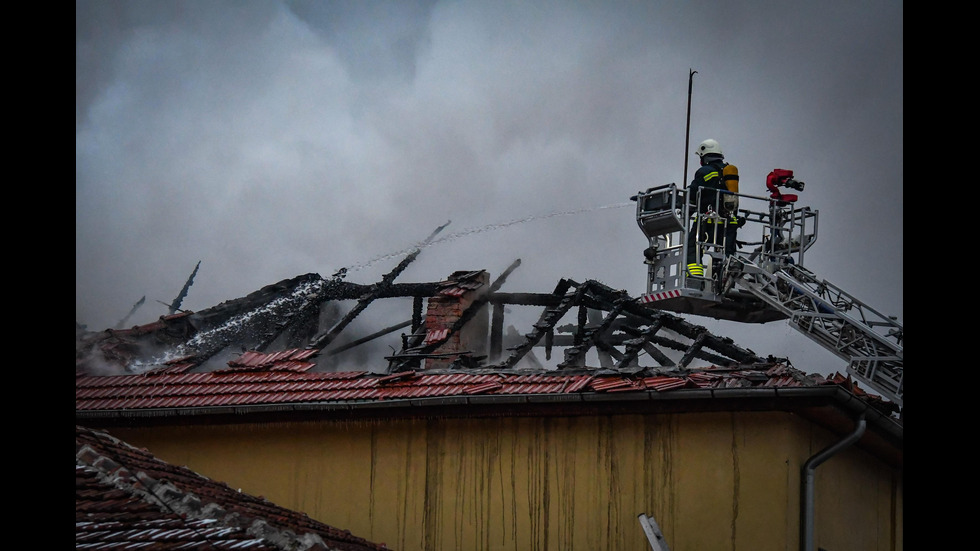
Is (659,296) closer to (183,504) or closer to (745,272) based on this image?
(745,272)

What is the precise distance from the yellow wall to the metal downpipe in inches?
3.6

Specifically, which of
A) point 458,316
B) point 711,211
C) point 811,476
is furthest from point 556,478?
point 711,211

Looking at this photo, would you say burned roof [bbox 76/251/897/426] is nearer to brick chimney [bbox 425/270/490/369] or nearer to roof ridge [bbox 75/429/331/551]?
brick chimney [bbox 425/270/490/369]

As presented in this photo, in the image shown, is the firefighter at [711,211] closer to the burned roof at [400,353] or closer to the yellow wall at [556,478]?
the burned roof at [400,353]

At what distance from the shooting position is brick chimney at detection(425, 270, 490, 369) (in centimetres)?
1187

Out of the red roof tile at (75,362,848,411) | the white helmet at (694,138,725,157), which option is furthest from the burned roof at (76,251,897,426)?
the white helmet at (694,138,725,157)

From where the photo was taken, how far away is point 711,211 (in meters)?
12.2

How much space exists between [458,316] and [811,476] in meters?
4.89

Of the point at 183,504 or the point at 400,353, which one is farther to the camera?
the point at 400,353
